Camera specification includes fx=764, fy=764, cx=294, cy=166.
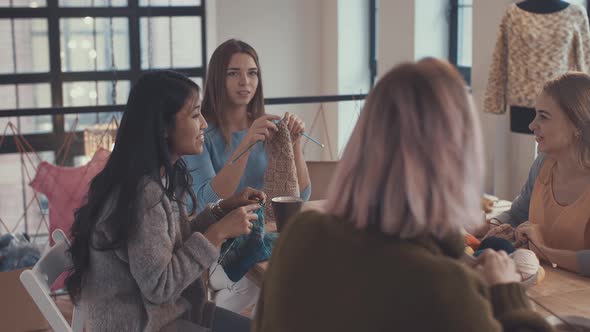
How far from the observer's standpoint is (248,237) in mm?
1849

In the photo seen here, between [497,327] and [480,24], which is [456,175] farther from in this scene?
[480,24]

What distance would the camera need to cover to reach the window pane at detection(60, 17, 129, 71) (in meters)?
6.63

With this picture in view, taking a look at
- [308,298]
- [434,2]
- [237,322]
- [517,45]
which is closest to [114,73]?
[434,2]

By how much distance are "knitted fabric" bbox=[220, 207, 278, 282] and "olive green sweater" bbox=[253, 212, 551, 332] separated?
65 cm

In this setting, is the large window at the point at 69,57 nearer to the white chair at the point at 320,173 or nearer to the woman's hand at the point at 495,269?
the white chair at the point at 320,173

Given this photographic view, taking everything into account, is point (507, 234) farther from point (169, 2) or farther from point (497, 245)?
point (169, 2)

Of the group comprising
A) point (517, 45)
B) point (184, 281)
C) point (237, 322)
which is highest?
point (517, 45)

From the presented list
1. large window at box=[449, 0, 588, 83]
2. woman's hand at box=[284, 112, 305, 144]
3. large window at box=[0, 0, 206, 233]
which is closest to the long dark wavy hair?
woman's hand at box=[284, 112, 305, 144]

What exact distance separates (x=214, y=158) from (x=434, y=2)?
3.16 metres

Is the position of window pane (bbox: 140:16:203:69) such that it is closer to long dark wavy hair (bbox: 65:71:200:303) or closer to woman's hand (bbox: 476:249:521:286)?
long dark wavy hair (bbox: 65:71:200:303)

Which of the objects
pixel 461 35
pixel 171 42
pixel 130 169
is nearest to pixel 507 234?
pixel 130 169

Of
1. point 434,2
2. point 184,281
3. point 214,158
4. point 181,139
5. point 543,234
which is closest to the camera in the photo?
point 184,281

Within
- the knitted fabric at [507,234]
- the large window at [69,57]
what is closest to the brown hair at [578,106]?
the knitted fabric at [507,234]

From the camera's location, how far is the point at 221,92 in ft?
8.71
